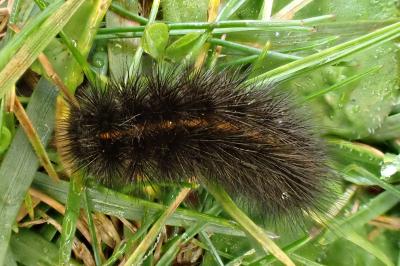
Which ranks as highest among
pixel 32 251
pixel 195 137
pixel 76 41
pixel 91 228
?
pixel 76 41

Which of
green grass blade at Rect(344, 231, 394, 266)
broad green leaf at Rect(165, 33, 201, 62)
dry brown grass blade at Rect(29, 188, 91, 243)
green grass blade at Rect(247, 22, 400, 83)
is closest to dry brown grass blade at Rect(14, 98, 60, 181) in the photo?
dry brown grass blade at Rect(29, 188, 91, 243)

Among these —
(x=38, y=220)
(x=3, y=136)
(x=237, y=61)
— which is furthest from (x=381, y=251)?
(x=3, y=136)

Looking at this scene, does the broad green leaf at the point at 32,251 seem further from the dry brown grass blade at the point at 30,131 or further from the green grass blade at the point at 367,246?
the green grass blade at the point at 367,246

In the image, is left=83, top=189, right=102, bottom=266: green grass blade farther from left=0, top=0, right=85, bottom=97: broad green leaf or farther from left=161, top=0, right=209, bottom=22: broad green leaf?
left=161, top=0, right=209, bottom=22: broad green leaf

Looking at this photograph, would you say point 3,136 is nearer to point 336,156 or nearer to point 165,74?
point 165,74

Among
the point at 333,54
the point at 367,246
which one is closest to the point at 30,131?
the point at 333,54

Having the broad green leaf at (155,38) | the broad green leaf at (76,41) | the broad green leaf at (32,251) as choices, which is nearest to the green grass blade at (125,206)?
the broad green leaf at (32,251)

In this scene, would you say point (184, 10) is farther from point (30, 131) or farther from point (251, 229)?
point (251, 229)
